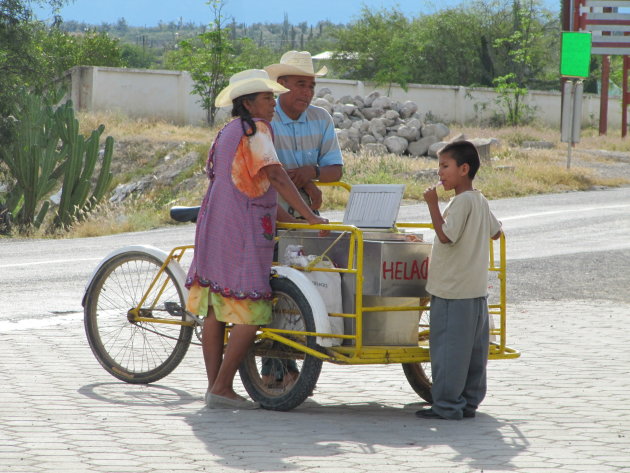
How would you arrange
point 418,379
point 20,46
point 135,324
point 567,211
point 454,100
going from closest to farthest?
point 418,379 → point 135,324 → point 567,211 → point 20,46 → point 454,100

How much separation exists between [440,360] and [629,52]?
123ft

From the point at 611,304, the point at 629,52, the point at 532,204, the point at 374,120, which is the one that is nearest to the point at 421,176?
the point at 532,204

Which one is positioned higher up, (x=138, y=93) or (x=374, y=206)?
(x=138, y=93)

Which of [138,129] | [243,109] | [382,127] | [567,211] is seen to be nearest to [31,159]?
[567,211]

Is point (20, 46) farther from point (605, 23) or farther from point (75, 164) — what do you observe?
point (605, 23)

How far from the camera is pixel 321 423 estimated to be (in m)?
5.86

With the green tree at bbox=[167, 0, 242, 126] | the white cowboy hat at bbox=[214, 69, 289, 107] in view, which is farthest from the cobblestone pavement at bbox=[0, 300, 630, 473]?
the green tree at bbox=[167, 0, 242, 126]

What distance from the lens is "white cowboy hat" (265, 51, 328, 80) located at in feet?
21.6

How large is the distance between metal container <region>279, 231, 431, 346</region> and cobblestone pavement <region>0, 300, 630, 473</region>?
1.61ft

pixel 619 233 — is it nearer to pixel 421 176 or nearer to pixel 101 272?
pixel 421 176

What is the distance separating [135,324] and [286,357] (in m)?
1.30

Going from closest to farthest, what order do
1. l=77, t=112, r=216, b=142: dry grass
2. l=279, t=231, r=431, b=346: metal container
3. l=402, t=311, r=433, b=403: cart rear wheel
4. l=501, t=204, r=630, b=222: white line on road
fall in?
l=279, t=231, r=431, b=346: metal container < l=402, t=311, r=433, b=403: cart rear wheel < l=501, t=204, r=630, b=222: white line on road < l=77, t=112, r=216, b=142: dry grass

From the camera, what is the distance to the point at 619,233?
18609mm

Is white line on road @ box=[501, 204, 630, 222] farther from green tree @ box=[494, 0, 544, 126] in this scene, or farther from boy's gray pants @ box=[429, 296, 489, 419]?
green tree @ box=[494, 0, 544, 126]
